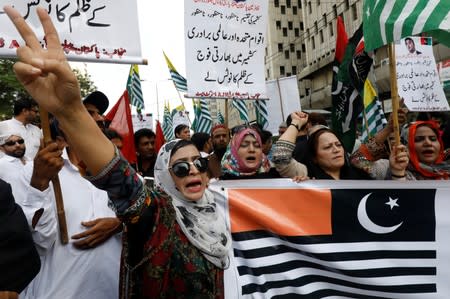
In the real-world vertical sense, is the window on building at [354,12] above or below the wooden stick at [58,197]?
above

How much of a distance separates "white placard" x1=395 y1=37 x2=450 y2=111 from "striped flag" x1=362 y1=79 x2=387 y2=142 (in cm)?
126

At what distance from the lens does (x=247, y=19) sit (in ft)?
16.2

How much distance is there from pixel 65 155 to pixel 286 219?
4.13 ft

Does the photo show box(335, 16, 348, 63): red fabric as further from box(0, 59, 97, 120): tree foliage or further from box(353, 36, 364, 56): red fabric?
box(0, 59, 97, 120): tree foliage

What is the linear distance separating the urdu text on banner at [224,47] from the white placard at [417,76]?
7.33 feet

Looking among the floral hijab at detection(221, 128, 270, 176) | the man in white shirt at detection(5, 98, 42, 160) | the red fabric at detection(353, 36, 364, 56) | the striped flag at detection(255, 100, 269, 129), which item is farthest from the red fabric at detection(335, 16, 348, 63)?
the striped flag at detection(255, 100, 269, 129)

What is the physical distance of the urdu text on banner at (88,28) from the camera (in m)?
2.15

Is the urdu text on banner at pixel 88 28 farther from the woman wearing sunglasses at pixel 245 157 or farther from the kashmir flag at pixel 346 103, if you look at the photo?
the kashmir flag at pixel 346 103

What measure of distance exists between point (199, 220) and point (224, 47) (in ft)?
10.5

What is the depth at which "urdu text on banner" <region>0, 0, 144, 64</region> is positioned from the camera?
2.15 meters

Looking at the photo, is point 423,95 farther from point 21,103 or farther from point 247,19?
point 21,103

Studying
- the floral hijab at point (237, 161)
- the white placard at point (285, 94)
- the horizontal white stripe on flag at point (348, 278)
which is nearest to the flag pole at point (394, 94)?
the horizontal white stripe on flag at point (348, 278)

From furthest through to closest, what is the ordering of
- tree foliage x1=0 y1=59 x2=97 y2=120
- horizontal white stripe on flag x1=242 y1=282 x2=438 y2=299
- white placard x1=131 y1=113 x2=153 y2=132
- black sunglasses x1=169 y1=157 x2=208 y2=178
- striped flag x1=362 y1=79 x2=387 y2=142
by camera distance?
tree foliage x1=0 y1=59 x2=97 y2=120 → white placard x1=131 y1=113 x2=153 y2=132 → striped flag x1=362 y1=79 x2=387 y2=142 → horizontal white stripe on flag x1=242 y1=282 x2=438 y2=299 → black sunglasses x1=169 y1=157 x2=208 y2=178

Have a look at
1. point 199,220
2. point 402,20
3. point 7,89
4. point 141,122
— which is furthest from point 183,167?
point 7,89
